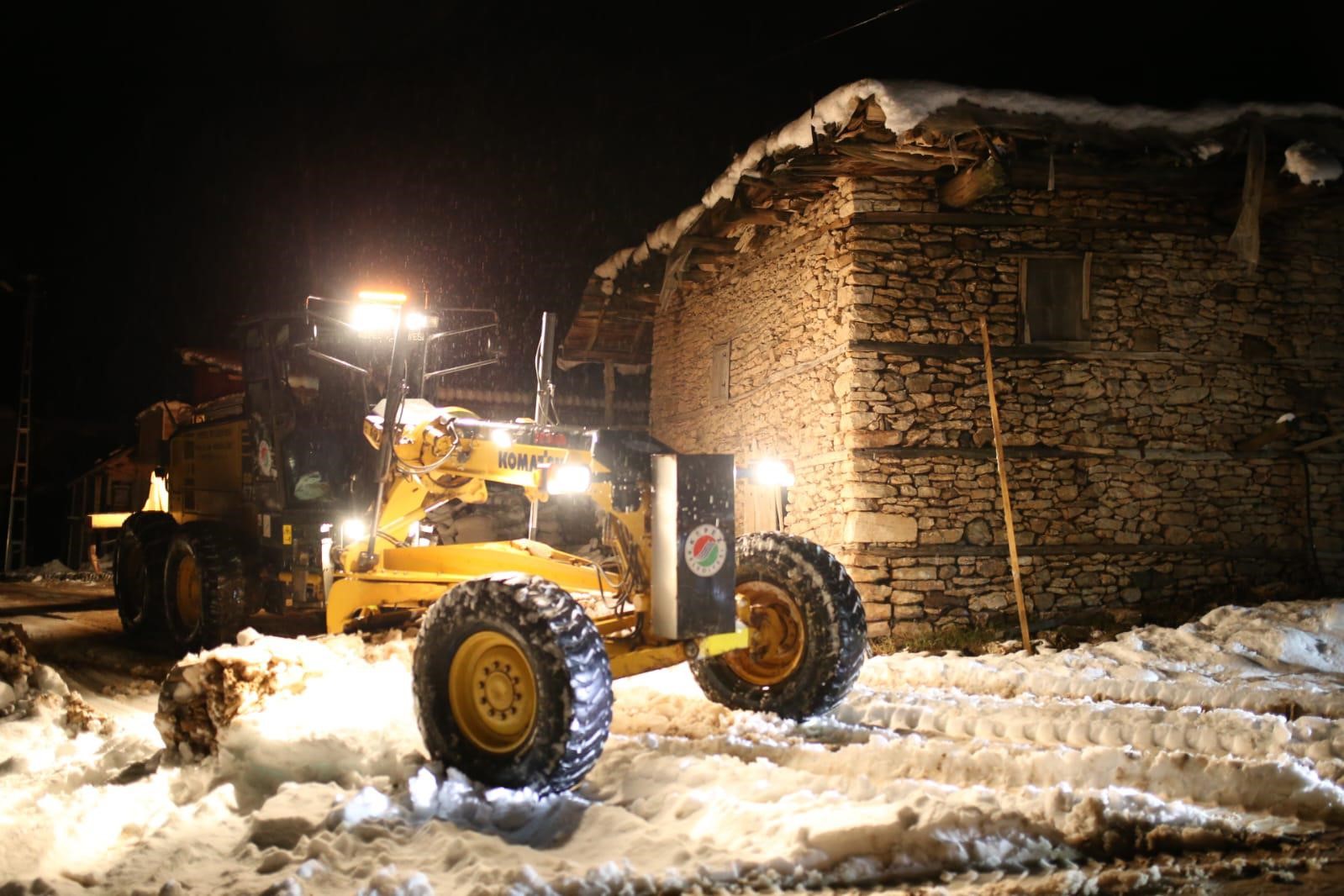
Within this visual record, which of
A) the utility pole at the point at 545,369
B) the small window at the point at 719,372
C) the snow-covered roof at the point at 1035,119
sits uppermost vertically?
the snow-covered roof at the point at 1035,119

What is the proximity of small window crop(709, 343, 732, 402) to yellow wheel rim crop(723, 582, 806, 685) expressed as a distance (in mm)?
7242

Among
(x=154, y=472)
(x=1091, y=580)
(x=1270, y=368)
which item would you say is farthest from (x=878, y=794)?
(x=154, y=472)

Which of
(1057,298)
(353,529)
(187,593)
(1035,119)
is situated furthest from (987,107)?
(187,593)

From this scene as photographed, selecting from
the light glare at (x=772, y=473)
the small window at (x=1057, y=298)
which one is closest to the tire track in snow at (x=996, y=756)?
the light glare at (x=772, y=473)

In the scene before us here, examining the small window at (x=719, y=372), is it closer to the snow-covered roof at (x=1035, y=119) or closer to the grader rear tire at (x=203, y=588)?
the snow-covered roof at (x=1035, y=119)

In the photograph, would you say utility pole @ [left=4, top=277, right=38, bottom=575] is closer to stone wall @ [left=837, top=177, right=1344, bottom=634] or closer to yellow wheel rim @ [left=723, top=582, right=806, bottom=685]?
stone wall @ [left=837, top=177, right=1344, bottom=634]

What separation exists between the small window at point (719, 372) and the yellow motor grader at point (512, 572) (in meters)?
5.26

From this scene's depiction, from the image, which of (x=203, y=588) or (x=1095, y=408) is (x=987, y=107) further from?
(x=203, y=588)

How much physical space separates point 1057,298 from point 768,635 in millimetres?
6021

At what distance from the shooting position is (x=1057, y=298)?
9883mm

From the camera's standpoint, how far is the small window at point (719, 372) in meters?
12.9

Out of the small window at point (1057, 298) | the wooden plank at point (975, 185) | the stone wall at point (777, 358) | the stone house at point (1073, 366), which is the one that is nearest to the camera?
the wooden plank at point (975, 185)

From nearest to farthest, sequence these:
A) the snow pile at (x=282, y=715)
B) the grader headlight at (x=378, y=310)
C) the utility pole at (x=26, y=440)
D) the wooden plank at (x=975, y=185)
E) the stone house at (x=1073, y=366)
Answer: the snow pile at (x=282, y=715), the grader headlight at (x=378, y=310), the wooden plank at (x=975, y=185), the stone house at (x=1073, y=366), the utility pole at (x=26, y=440)

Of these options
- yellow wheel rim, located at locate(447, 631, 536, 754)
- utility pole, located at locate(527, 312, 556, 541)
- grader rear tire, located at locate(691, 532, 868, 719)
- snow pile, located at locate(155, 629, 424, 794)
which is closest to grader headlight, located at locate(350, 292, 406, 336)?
utility pole, located at locate(527, 312, 556, 541)
